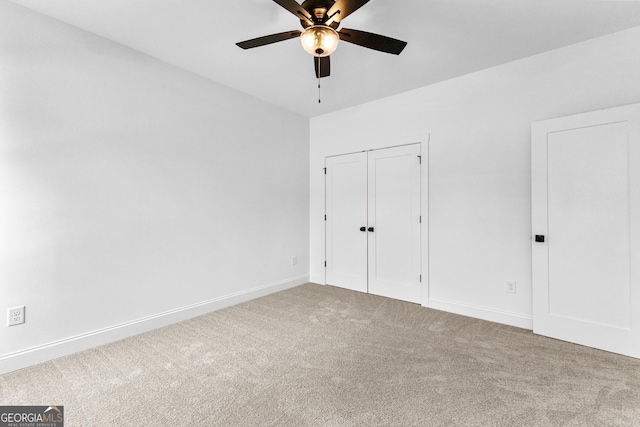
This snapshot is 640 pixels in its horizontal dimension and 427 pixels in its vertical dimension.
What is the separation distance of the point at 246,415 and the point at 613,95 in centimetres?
378

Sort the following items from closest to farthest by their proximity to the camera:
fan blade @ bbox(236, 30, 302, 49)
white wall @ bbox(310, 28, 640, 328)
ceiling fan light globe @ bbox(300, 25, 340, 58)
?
ceiling fan light globe @ bbox(300, 25, 340, 58), fan blade @ bbox(236, 30, 302, 49), white wall @ bbox(310, 28, 640, 328)

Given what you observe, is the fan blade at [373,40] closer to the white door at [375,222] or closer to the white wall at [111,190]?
the white door at [375,222]

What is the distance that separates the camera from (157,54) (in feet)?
9.39

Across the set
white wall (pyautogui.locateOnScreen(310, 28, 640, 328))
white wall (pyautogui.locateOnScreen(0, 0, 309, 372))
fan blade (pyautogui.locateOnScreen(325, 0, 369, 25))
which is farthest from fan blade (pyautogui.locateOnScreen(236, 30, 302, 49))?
→ white wall (pyautogui.locateOnScreen(310, 28, 640, 328))

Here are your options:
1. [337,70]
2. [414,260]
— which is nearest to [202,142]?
[337,70]

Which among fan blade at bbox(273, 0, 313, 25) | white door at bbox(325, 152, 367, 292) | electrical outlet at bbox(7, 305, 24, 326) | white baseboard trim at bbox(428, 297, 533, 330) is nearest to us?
fan blade at bbox(273, 0, 313, 25)

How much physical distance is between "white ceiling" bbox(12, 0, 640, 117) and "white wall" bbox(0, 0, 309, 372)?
0.31m

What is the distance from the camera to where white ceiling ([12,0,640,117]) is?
7.13 feet

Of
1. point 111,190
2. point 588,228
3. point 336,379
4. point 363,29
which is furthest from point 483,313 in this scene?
point 111,190

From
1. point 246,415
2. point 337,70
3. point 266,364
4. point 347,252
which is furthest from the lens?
point 347,252

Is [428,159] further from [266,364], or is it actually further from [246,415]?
[246,415]

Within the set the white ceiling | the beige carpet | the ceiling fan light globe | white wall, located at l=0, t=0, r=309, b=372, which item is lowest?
the beige carpet
